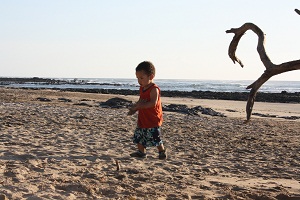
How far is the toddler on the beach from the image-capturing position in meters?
6.24

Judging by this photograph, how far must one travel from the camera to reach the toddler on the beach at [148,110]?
624 centimetres

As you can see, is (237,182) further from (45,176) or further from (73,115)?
(73,115)

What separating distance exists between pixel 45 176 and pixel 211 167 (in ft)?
8.38

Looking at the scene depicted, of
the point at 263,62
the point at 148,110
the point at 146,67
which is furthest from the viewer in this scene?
the point at 148,110

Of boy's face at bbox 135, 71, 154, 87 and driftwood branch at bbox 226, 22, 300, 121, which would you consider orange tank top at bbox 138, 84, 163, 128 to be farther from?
driftwood branch at bbox 226, 22, 300, 121

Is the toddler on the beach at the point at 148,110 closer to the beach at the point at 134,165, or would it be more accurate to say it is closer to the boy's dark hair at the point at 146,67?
the boy's dark hair at the point at 146,67

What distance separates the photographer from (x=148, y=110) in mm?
6473

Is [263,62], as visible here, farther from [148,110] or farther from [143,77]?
[148,110]

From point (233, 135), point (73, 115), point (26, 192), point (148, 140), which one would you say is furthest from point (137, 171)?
point (73, 115)

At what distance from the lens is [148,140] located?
656cm

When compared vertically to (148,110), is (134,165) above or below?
below

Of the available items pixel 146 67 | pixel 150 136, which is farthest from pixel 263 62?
pixel 150 136

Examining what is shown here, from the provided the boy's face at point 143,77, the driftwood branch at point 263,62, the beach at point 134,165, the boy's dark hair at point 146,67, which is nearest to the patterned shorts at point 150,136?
the beach at point 134,165

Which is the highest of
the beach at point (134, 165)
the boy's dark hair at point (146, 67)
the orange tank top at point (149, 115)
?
the boy's dark hair at point (146, 67)
